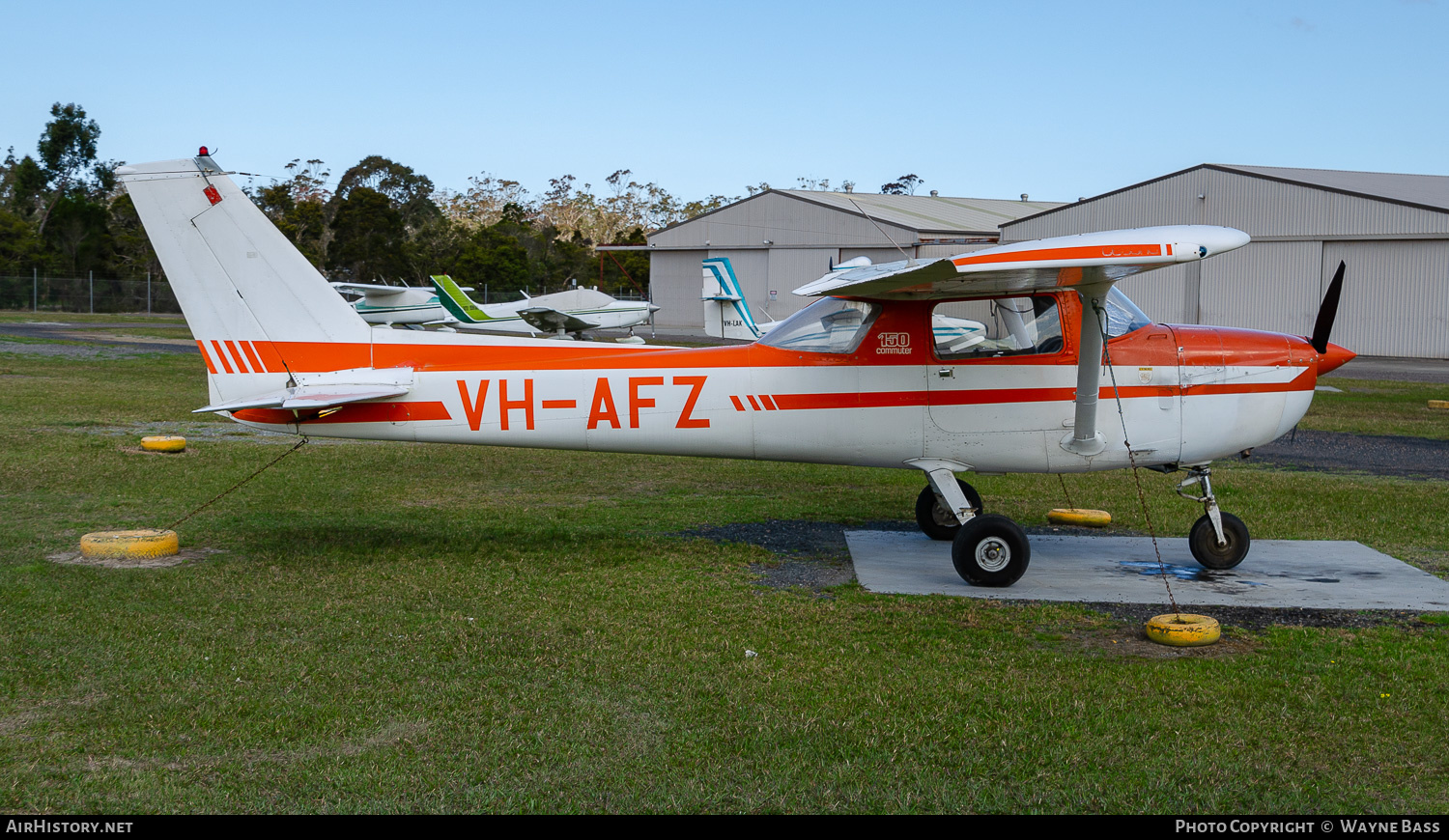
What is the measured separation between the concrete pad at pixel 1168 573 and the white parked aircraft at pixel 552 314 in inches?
1218

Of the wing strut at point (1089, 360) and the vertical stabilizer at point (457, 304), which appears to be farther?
the vertical stabilizer at point (457, 304)

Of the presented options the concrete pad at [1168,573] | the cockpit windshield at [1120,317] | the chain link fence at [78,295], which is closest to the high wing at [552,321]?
the concrete pad at [1168,573]

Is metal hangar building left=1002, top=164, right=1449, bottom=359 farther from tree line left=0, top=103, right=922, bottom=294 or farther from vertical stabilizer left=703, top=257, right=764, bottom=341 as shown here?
tree line left=0, top=103, right=922, bottom=294

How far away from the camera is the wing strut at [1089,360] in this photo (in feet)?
25.2

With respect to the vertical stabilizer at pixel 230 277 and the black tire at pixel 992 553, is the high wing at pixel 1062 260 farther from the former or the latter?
the vertical stabilizer at pixel 230 277

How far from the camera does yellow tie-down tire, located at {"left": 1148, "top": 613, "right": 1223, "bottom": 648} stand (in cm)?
624

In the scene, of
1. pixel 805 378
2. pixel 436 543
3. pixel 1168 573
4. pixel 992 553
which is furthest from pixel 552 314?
pixel 992 553

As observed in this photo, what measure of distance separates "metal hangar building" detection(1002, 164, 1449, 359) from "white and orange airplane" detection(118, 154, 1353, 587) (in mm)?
32372

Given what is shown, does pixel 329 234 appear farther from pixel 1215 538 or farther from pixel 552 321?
pixel 1215 538

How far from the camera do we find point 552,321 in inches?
1551

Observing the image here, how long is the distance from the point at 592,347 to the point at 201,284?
2.82 metres

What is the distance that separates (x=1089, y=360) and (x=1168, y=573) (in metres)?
1.79

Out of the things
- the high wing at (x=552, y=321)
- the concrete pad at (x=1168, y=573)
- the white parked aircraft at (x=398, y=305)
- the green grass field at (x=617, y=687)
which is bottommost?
the green grass field at (x=617, y=687)

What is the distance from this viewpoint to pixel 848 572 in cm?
815
